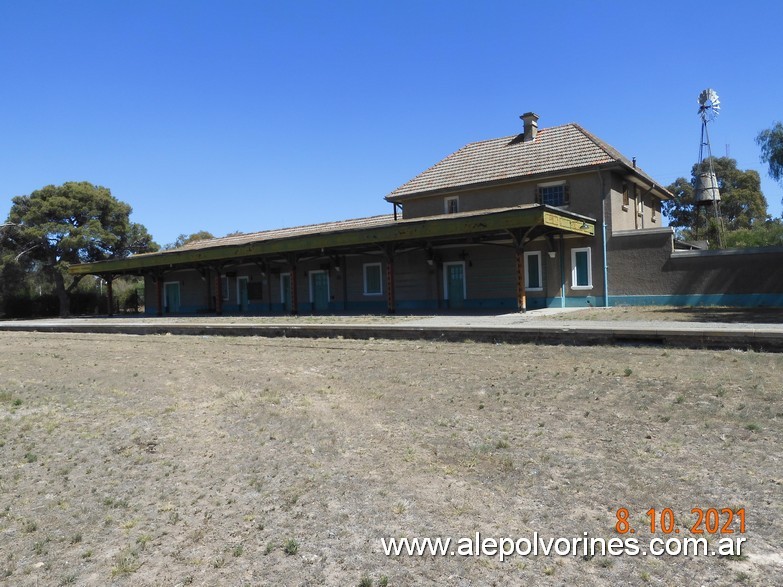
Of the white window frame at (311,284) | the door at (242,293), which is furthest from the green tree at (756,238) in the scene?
the door at (242,293)

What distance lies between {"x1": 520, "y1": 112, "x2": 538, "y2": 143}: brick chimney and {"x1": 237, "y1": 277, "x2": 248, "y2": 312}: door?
622 inches

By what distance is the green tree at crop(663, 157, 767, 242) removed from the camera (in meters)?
48.9

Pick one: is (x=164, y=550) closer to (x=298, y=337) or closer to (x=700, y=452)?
(x=700, y=452)

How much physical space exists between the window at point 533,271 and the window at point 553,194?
216 centimetres

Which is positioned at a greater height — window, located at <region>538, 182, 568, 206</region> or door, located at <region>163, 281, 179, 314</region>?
window, located at <region>538, 182, 568, 206</region>

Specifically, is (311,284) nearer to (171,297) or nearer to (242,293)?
(242,293)

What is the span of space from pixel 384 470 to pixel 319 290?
23238 millimetres

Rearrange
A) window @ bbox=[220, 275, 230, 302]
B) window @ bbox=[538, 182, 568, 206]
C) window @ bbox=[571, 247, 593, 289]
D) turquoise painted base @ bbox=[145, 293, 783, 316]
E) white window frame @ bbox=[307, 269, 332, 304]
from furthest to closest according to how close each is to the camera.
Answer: window @ bbox=[220, 275, 230, 302] < white window frame @ bbox=[307, 269, 332, 304] < window @ bbox=[538, 182, 568, 206] < window @ bbox=[571, 247, 593, 289] < turquoise painted base @ bbox=[145, 293, 783, 316]

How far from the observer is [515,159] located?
80.7 ft

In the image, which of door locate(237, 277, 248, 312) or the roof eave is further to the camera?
door locate(237, 277, 248, 312)

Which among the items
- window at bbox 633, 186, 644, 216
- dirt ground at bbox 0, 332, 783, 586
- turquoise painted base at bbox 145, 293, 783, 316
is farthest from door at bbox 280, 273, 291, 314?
dirt ground at bbox 0, 332, 783, 586

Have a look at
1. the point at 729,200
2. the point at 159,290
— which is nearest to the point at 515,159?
the point at 159,290

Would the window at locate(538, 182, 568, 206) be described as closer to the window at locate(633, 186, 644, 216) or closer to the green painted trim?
the green painted trim

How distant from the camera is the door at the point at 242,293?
3106 cm
